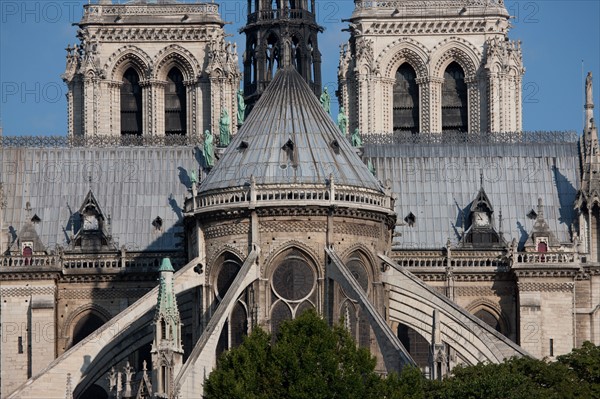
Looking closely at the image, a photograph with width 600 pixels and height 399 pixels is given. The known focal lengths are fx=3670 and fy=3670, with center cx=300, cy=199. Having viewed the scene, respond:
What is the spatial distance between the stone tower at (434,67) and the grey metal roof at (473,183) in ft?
16.1

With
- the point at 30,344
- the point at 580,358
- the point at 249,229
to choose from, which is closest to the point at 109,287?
the point at 30,344

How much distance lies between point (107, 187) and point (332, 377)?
101 feet

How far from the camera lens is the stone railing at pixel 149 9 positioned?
148750mm

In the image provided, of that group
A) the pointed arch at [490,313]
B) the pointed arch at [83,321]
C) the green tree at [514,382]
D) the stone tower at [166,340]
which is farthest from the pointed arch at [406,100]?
the stone tower at [166,340]

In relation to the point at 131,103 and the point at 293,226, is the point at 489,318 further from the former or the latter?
the point at 131,103

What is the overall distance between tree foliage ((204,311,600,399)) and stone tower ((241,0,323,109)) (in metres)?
22.2

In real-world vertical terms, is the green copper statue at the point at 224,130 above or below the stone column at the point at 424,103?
below

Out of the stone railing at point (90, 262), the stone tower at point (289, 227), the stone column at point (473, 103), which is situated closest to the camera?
the stone tower at point (289, 227)

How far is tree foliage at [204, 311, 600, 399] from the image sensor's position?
111250mm

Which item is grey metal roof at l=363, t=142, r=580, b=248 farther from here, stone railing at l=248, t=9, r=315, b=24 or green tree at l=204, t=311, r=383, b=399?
green tree at l=204, t=311, r=383, b=399

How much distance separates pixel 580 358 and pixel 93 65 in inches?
1404

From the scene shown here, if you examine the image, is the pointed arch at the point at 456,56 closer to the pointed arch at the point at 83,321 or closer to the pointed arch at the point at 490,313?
the pointed arch at the point at 490,313

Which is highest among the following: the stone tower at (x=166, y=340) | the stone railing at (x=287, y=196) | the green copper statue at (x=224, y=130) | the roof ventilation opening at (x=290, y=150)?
the green copper statue at (x=224, y=130)

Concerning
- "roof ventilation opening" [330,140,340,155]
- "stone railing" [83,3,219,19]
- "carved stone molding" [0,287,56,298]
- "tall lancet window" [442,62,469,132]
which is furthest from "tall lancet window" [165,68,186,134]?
"roof ventilation opening" [330,140,340,155]
